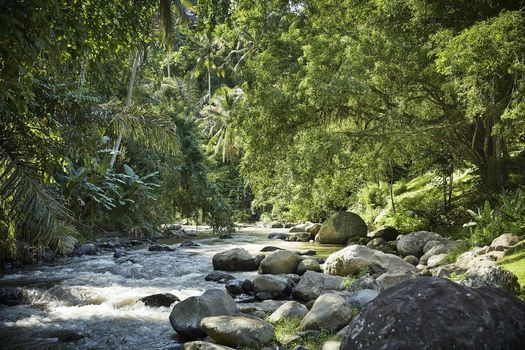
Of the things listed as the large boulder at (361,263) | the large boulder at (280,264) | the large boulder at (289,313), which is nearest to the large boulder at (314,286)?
the large boulder at (361,263)

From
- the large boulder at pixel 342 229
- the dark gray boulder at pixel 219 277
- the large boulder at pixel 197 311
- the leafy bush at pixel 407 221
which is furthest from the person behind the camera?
the large boulder at pixel 342 229

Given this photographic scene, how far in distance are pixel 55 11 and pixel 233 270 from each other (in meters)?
9.00

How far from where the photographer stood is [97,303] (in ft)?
27.8

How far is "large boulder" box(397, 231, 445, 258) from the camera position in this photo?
13.2 meters

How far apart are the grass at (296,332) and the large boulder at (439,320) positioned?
5.95ft

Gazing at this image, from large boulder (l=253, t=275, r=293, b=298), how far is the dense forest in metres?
3.48

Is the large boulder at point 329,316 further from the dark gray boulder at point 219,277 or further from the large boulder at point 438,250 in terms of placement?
the large boulder at point 438,250

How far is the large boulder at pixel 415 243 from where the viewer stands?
13181 mm

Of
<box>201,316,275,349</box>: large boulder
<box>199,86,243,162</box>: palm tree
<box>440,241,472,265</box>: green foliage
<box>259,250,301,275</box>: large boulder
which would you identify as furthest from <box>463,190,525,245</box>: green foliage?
<box>199,86,243,162</box>: palm tree

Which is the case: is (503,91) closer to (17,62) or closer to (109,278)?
(109,278)

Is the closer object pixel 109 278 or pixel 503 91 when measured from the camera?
pixel 109 278

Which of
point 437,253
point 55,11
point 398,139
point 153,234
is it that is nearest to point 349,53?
point 398,139

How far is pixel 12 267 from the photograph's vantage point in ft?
39.4

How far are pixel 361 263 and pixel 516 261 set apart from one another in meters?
3.25
